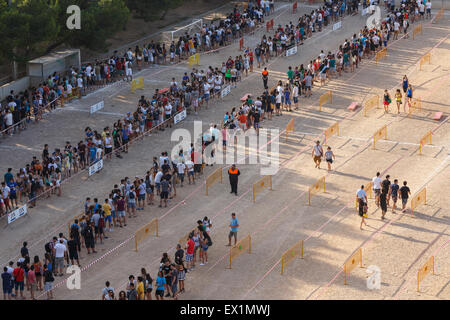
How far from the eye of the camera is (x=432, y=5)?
66.6 metres

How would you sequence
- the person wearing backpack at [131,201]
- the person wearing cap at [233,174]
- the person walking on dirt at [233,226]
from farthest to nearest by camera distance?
the person wearing cap at [233,174] → the person wearing backpack at [131,201] → the person walking on dirt at [233,226]

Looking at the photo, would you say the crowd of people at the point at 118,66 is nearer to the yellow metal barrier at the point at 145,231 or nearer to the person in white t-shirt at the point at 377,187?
the yellow metal barrier at the point at 145,231

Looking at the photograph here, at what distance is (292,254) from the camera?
33.8 meters

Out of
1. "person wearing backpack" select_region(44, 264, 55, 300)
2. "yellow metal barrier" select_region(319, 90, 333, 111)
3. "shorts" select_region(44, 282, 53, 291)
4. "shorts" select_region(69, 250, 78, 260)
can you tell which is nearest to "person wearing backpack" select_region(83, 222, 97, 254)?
"shorts" select_region(69, 250, 78, 260)

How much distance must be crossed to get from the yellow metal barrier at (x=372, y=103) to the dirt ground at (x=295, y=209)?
394 mm

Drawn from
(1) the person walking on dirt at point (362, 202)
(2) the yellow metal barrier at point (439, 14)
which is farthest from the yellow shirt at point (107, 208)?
(2) the yellow metal barrier at point (439, 14)

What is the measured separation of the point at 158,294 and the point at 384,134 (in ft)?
62.6

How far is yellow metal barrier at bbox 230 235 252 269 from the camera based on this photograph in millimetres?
33844

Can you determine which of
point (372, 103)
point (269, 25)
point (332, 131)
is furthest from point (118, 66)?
point (372, 103)

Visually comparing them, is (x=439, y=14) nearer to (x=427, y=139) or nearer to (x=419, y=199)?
(x=427, y=139)

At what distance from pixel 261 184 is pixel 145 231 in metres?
6.61

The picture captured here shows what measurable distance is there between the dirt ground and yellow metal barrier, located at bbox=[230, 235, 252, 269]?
31 cm

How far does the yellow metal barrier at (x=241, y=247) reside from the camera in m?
33.8

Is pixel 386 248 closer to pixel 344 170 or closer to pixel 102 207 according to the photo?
pixel 344 170
